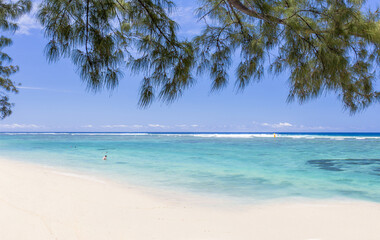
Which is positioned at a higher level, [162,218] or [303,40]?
[303,40]

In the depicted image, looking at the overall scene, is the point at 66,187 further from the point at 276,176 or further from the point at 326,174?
the point at 326,174

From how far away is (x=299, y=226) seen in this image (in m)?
2.57

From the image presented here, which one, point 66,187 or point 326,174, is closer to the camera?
point 66,187

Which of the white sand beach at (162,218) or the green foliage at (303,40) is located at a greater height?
the green foliage at (303,40)

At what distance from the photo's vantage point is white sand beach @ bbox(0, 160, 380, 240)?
229 centimetres

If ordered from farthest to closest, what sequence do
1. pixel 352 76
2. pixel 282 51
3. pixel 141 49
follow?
pixel 352 76
pixel 282 51
pixel 141 49

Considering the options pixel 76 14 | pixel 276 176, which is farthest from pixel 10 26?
pixel 276 176

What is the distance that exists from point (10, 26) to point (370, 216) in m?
5.62

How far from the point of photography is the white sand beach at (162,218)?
2289mm

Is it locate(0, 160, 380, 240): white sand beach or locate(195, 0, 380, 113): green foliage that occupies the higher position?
locate(195, 0, 380, 113): green foliage

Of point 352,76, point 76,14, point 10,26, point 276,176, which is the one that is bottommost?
point 276,176

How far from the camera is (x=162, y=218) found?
2.71 metres

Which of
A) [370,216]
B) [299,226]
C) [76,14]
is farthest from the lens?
[370,216]

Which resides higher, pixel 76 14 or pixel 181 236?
pixel 76 14
